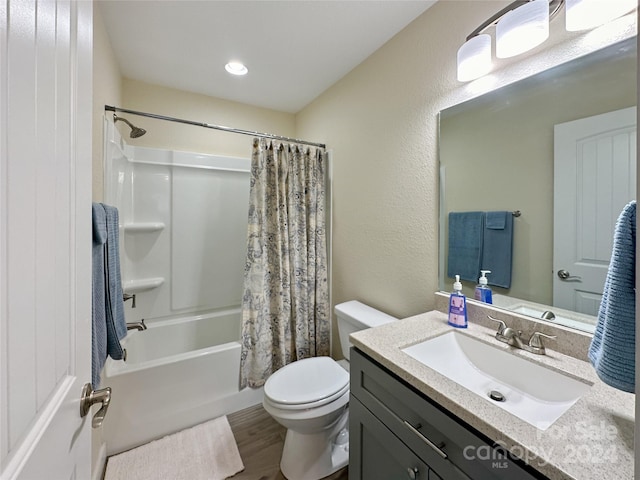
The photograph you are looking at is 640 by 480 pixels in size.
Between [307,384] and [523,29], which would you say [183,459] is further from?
[523,29]

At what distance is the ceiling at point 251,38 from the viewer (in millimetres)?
1334

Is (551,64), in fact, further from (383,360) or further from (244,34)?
(244,34)

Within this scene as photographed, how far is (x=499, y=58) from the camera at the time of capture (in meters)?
1.07

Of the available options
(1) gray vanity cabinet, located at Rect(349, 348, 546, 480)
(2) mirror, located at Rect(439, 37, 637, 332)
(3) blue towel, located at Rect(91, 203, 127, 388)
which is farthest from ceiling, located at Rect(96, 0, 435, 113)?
(1) gray vanity cabinet, located at Rect(349, 348, 546, 480)

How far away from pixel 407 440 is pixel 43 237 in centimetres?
103

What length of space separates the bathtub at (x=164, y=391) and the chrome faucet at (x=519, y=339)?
1.55 metres

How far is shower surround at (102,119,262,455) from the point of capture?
1544 mm

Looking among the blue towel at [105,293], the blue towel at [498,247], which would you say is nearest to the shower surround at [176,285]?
the blue towel at [105,293]

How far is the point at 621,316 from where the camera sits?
0.58 m

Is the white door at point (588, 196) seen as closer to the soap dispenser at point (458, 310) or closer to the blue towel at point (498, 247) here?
the blue towel at point (498, 247)

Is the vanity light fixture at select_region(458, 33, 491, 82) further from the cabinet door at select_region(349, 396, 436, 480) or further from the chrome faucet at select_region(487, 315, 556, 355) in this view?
the cabinet door at select_region(349, 396, 436, 480)

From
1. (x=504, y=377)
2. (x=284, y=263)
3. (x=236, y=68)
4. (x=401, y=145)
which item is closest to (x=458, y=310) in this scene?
Result: (x=504, y=377)

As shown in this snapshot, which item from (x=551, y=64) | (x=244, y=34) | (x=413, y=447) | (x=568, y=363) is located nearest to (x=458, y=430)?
(x=413, y=447)

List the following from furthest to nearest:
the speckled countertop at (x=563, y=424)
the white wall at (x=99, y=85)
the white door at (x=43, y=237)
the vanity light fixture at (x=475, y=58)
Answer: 1. the white wall at (x=99, y=85)
2. the vanity light fixture at (x=475, y=58)
3. the speckled countertop at (x=563, y=424)
4. the white door at (x=43, y=237)
